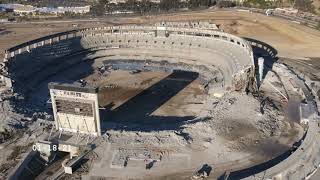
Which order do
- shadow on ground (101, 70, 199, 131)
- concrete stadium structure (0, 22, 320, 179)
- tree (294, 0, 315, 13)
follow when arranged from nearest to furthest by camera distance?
shadow on ground (101, 70, 199, 131), concrete stadium structure (0, 22, 320, 179), tree (294, 0, 315, 13)

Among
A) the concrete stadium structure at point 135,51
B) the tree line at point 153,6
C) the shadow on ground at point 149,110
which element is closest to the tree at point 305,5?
the tree line at point 153,6

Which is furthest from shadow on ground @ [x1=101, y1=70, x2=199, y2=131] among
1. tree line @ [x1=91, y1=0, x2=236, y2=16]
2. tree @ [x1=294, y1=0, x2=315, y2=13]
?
tree @ [x1=294, y1=0, x2=315, y2=13]

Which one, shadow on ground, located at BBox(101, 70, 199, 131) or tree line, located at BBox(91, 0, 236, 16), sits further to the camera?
tree line, located at BBox(91, 0, 236, 16)

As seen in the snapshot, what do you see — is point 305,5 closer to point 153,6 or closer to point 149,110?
point 153,6


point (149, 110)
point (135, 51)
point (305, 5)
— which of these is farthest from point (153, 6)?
point (149, 110)

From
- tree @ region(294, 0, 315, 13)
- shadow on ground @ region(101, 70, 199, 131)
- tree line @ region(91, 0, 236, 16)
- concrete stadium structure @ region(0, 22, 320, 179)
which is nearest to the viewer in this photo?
shadow on ground @ region(101, 70, 199, 131)

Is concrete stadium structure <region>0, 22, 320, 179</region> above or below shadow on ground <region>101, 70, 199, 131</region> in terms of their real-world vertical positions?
above

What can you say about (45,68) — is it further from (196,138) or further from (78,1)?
(78,1)

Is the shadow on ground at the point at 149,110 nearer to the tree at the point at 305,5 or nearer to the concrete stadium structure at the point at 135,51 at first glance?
the concrete stadium structure at the point at 135,51

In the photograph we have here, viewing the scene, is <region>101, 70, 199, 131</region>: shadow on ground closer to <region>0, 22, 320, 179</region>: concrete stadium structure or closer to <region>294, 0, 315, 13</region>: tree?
<region>0, 22, 320, 179</region>: concrete stadium structure
